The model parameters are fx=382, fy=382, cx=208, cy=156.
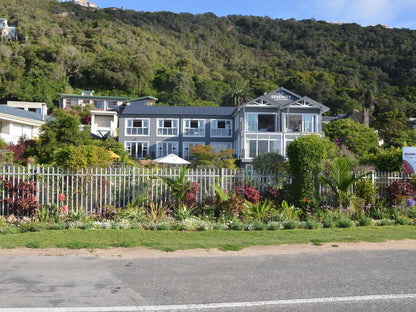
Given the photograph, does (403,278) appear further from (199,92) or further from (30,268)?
(199,92)

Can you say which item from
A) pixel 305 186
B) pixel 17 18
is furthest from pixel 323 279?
pixel 17 18

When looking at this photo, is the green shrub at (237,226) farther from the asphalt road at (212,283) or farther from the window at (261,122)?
the window at (261,122)

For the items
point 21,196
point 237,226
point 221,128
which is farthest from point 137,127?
point 237,226

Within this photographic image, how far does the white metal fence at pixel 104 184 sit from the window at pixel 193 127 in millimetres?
30977

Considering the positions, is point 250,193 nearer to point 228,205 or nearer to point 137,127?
point 228,205

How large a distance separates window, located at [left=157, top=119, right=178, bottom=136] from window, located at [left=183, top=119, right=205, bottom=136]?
47.0 inches

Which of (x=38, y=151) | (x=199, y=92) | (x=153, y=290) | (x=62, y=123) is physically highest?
(x=199, y=92)

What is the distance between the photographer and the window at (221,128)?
44.7 meters

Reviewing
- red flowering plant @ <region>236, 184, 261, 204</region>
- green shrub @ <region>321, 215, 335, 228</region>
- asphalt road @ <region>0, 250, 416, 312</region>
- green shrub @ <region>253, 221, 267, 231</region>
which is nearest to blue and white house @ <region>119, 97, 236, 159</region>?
red flowering plant @ <region>236, 184, 261, 204</region>

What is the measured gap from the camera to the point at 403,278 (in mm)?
6418

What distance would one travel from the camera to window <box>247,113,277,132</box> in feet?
129

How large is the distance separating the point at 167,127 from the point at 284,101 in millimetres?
13913

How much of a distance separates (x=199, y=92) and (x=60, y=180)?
7037cm

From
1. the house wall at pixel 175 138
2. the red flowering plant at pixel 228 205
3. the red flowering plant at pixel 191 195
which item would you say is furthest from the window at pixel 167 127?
Result: the red flowering plant at pixel 228 205
